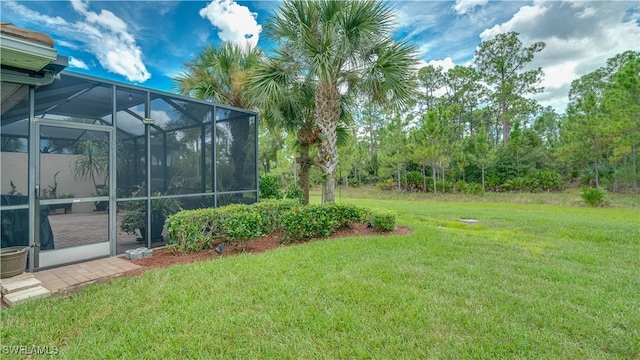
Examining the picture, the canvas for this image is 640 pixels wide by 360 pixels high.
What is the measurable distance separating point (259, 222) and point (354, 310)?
2820 mm

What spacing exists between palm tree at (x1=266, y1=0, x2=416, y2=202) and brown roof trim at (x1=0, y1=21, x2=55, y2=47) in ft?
14.3

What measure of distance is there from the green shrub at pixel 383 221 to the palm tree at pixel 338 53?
3.93 ft

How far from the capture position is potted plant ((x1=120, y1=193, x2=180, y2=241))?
4754 millimetres

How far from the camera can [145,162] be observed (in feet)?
16.1

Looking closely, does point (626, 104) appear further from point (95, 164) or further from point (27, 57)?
point (27, 57)

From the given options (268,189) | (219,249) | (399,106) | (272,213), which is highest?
(399,106)

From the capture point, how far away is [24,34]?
2.81m

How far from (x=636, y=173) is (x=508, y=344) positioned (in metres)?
18.4

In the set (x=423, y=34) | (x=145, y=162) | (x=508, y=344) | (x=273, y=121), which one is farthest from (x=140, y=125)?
(x=423, y=34)

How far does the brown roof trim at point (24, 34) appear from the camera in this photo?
106 inches

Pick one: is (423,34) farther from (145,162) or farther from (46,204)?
(46,204)

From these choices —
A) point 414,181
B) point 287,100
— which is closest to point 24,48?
point 287,100

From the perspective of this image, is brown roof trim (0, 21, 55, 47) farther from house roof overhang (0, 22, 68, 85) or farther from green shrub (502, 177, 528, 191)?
green shrub (502, 177, 528, 191)

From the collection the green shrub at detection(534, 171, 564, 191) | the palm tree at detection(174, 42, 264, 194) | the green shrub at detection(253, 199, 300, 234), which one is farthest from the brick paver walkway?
the green shrub at detection(534, 171, 564, 191)
